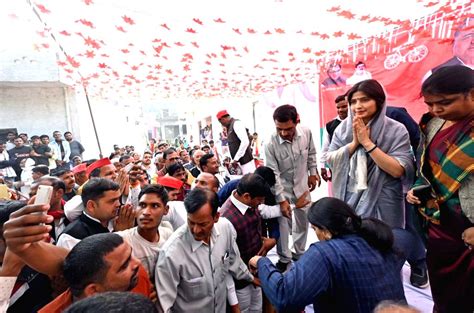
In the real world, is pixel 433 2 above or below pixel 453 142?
above

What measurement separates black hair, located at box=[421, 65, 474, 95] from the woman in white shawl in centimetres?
46

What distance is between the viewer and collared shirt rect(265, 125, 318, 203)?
325cm

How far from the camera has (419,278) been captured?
110 inches

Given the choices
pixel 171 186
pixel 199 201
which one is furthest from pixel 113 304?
pixel 171 186

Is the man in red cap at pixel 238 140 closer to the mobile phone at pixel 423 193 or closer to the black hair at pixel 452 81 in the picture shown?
the mobile phone at pixel 423 193

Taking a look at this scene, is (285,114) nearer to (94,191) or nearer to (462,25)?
(94,191)

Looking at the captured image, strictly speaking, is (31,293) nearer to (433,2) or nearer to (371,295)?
(371,295)

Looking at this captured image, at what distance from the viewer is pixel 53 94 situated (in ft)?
35.3

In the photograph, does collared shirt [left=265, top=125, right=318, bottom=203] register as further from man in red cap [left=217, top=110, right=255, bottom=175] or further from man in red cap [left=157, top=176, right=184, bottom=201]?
man in red cap [left=217, top=110, right=255, bottom=175]

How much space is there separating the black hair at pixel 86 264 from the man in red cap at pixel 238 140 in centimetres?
362

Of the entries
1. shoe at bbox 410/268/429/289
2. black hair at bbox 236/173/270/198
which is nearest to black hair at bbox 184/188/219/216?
black hair at bbox 236/173/270/198

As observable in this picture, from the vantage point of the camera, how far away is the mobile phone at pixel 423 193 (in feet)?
6.09

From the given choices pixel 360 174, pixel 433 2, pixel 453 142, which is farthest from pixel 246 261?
pixel 433 2

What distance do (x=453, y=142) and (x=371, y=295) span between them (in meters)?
0.97
